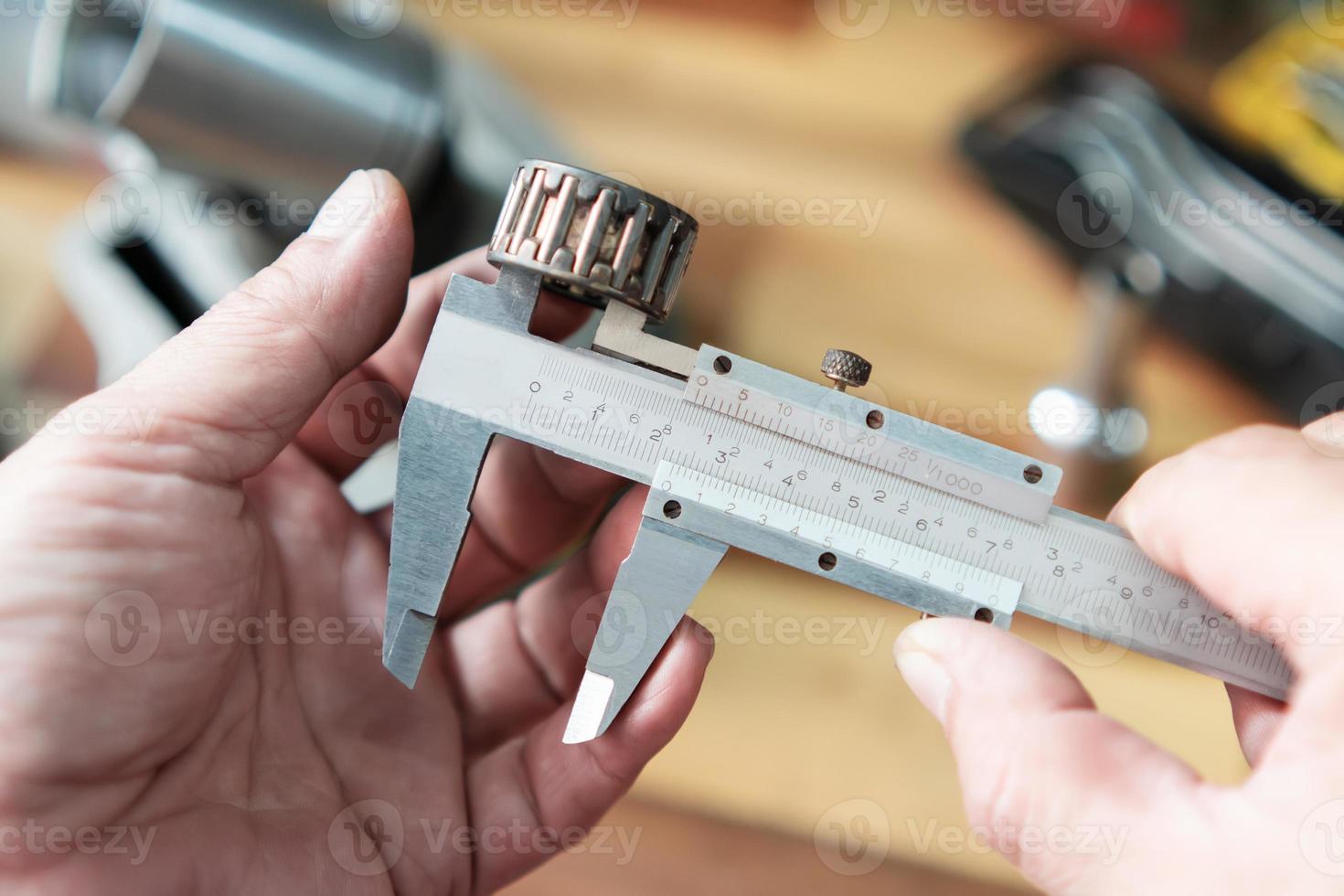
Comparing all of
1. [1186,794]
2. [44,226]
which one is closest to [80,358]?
[44,226]

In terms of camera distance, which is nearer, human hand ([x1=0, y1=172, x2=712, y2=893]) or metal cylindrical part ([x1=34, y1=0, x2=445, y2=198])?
human hand ([x1=0, y1=172, x2=712, y2=893])

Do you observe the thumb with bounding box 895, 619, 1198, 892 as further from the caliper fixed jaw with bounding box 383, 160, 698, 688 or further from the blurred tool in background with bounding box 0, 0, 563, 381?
the blurred tool in background with bounding box 0, 0, 563, 381

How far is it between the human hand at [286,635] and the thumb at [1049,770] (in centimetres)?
27

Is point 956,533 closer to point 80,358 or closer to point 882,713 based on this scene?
point 882,713

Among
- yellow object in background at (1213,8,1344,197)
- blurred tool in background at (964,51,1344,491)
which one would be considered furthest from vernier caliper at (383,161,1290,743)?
yellow object in background at (1213,8,1344,197)

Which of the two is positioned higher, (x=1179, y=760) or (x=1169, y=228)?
(x=1169, y=228)

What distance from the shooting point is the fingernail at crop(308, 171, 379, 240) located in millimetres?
859

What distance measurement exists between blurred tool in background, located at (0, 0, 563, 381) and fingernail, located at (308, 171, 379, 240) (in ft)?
1.00

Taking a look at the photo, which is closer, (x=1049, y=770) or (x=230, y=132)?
(x=1049, y=770)

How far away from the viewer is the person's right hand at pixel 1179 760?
0.59m

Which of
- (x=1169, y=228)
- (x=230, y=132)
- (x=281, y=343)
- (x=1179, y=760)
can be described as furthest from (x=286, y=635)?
(x=1169, y=228)

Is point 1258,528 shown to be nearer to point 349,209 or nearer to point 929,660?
point 929,660

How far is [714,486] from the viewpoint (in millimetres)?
821

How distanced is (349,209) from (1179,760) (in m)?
0.85
